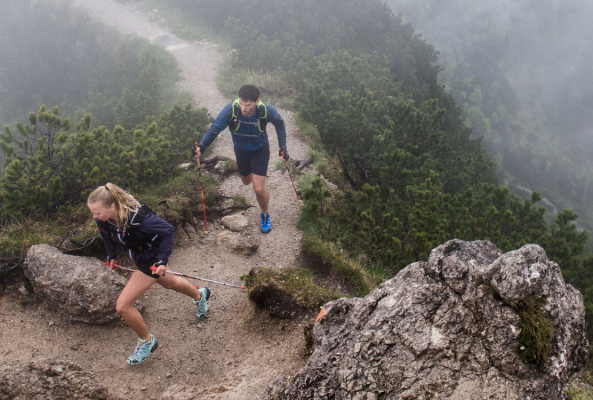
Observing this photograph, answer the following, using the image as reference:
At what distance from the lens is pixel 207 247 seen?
22.3ft

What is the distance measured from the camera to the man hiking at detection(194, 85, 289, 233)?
5.62 m

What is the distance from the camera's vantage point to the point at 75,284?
4.73 meters

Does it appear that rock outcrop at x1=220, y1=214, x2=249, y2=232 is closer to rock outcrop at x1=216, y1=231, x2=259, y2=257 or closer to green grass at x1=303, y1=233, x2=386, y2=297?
rock outcrop at x1=216, y1=231, x2=259, y2=257

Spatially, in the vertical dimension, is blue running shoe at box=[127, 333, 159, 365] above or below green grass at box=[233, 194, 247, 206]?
below

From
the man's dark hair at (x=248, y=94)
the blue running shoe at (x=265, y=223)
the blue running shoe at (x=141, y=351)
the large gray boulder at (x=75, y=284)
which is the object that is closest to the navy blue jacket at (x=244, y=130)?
the man's dark hair at (x=248, y=94)

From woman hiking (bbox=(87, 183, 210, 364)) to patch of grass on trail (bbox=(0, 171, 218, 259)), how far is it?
192 cm

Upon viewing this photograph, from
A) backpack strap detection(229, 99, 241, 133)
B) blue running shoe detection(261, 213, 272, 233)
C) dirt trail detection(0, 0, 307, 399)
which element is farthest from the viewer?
blue running shoe detection(261, 213, 272, 233)

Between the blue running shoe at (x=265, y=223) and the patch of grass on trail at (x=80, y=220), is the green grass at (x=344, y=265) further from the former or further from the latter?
the patch of grass on trail at (x=80, y=220)

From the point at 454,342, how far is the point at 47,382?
11.2ft

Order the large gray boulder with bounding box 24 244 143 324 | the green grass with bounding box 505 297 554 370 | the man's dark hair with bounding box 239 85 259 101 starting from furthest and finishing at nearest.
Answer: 1. the man's dark hair with bounding box 239 85 259 101
2. the large gray boulder with bounding box 24 244 143 324
3. the green grass with bounding box 505 297 554 370

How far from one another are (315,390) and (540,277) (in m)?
2.01

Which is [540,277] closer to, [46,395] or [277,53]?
[46,395]


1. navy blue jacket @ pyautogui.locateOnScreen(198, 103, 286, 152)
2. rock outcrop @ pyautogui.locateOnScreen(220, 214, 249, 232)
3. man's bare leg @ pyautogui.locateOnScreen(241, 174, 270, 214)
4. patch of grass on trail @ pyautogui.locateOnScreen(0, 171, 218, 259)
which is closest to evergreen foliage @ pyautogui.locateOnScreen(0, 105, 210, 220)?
patch of grass on trail @ pyautogui.locateOnScreen(0, 171, 218, 259)

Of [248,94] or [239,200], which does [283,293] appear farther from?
[239,200]
